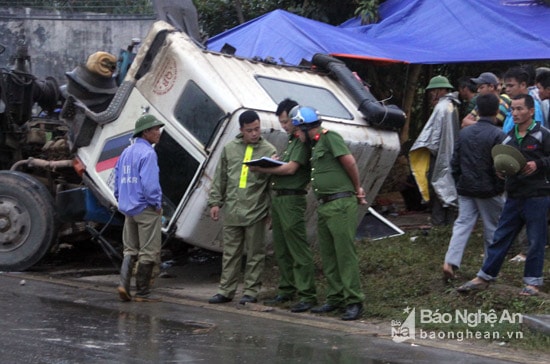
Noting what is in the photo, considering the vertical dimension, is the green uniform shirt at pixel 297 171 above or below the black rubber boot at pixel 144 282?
above

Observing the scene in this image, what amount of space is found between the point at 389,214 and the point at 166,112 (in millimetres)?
4840

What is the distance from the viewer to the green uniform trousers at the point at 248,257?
8695mm

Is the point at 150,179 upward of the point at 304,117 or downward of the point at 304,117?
downward

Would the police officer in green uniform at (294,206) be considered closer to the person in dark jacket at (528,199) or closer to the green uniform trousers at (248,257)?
the green uniform trousers at (248,257)

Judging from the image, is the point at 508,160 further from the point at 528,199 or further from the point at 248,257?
the point at 248,257

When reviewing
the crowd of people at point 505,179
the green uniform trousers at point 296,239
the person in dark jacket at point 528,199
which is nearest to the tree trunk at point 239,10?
the crowd of people at point 505,179

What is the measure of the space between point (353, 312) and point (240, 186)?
1.55 metres

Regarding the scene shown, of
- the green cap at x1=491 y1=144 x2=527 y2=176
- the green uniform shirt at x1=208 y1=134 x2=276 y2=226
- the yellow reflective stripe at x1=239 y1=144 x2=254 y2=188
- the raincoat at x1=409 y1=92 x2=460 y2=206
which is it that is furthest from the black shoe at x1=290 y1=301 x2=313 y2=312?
the raincoat at x1=409 y1=92 x2=460 y2=206

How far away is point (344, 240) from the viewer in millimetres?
8016

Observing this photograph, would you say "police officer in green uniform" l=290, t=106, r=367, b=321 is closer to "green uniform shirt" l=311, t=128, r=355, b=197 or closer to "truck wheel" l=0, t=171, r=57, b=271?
"green uniform shirt" l=311, t=128, r=355, b=197

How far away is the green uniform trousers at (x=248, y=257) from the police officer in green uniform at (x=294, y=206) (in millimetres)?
199

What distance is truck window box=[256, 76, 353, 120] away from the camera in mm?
9539

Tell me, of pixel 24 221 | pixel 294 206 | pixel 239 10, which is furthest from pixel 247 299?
pixel 239 10

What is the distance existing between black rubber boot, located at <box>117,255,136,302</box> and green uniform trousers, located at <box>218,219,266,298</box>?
2.66ft
